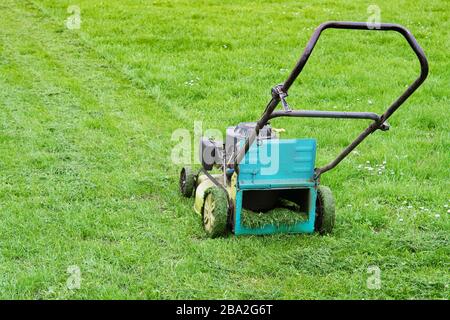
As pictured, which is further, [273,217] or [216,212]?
[273,217]

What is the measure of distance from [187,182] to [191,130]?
1.74 m

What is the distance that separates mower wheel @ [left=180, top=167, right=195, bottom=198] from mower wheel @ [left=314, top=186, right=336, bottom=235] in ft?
3.28

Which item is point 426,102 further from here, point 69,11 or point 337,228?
point 69,11

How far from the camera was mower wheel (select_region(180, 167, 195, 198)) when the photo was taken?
225 inches

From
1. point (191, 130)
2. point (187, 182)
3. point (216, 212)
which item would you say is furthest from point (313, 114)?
point (191, 130)

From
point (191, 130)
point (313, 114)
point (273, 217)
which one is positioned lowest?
point (273, 217)

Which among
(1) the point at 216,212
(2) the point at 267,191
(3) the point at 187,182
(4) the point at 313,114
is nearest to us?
(4) the point at 313,114

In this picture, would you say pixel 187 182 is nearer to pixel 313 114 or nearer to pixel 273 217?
pixel 273 217

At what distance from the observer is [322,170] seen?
4941mm

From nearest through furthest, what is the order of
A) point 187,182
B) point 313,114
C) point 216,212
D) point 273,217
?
point 313,114, point 216,212, point 273,217, point 187,182

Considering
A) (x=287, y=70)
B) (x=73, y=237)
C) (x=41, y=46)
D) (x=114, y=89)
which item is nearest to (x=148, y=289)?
(x=73, y=237)

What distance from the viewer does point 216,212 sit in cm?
493

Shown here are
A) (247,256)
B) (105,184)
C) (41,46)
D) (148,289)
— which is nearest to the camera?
(148,289)

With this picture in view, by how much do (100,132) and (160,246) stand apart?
2.49 m
